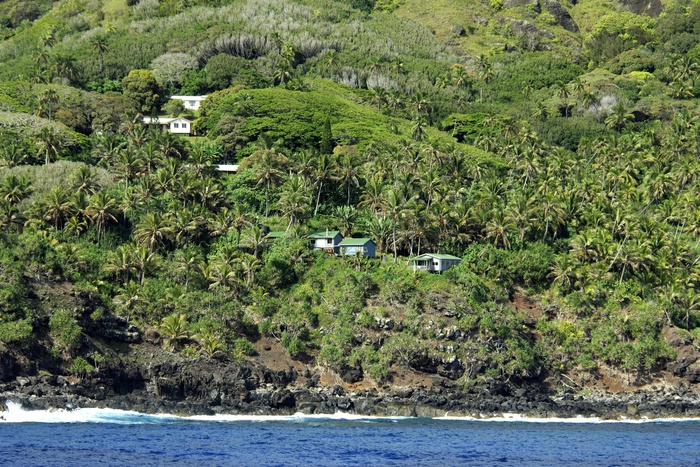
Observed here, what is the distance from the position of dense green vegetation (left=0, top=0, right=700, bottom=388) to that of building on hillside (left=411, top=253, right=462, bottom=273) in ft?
5.81

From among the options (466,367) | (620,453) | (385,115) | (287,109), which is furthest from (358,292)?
(385,115)

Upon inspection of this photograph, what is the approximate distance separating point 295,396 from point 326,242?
21483 mm

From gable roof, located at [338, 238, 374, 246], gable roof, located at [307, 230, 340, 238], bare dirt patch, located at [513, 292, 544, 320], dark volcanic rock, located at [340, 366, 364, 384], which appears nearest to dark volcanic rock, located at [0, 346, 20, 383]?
dark volcanic rock, located at [340, 366, 364, 384]

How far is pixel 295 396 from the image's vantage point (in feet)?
268

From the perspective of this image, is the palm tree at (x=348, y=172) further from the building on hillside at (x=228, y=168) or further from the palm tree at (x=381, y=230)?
the building on hillside at (x=228, y=168)

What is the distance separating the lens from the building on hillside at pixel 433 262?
94812 millimetres

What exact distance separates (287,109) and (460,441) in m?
67.9

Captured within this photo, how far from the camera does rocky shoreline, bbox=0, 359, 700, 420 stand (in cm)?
7762

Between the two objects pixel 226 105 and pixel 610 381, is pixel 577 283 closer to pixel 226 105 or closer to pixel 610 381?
pixel 610 381

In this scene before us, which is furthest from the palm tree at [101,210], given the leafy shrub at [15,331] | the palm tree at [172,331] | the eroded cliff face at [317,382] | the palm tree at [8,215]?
the leafy shrub at [15,331]

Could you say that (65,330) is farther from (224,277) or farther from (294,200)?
(294,200)

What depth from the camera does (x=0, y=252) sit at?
275 ft

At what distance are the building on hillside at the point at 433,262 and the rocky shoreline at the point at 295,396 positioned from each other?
13824 mm

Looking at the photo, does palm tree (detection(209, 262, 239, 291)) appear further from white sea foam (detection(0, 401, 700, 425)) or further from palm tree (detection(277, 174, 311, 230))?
white sea foam (detection(0, 401, 700, 425))
